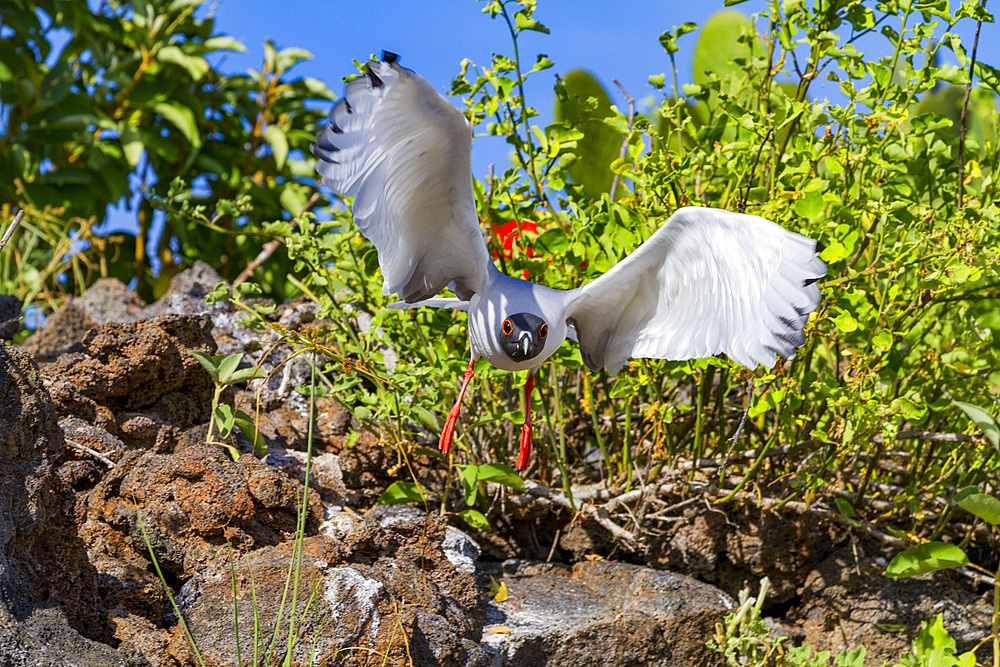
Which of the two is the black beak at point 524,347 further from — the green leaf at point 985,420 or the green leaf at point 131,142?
the green leaf at point 131,142

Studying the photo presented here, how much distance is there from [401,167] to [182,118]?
326 centimetres

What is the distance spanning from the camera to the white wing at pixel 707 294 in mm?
1858

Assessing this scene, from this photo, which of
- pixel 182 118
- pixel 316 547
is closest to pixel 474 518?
pixel 316 547

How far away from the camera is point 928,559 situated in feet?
7.55

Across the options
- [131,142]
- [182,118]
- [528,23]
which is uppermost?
[182,118]

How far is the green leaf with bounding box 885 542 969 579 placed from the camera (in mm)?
2281

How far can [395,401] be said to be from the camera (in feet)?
8.01

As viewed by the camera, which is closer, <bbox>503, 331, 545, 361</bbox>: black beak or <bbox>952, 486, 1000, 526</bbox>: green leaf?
<bbox>503, 331, 545, 361</bbox>: black beak

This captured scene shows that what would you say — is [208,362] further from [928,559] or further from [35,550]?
[928,559]

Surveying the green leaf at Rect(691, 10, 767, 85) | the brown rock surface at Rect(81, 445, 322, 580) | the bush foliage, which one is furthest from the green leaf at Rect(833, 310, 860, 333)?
the green leaf at Rect(691, 10, 767, 85)

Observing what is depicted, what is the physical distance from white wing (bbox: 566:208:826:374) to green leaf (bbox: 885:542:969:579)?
839 millimetres

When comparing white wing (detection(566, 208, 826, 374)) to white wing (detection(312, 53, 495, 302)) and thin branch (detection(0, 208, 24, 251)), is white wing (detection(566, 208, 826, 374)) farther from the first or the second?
thin branch (detection(0, 208, 24, 251))

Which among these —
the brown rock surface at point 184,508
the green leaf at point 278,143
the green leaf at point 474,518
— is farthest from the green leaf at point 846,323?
the green leaf at point 278,143

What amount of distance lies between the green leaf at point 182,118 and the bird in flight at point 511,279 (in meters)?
2.93
